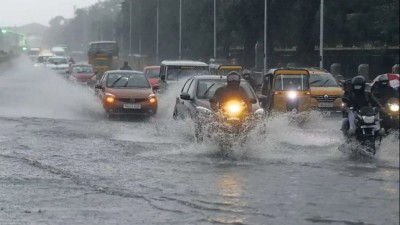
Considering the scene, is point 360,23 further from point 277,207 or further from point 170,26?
point 170,26

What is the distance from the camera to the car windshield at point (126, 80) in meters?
25.3

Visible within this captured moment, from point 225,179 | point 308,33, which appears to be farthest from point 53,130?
point 308,33

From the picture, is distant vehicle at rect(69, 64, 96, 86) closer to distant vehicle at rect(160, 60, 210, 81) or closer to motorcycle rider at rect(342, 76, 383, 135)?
distant vehicle at rect(160, 60, 210, 81)

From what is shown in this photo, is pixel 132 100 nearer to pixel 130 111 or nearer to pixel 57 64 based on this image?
pixel 130 111

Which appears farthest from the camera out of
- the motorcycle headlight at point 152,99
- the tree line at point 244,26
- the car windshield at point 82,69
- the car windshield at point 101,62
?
the car windshield at point 101,62

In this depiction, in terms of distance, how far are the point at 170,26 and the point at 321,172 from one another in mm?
69289

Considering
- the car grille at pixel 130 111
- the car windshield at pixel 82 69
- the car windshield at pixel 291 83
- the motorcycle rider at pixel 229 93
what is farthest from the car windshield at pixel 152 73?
the motorcycle rider at pixel 229 93

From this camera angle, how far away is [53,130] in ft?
67.9

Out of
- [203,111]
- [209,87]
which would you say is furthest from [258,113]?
[209,87]

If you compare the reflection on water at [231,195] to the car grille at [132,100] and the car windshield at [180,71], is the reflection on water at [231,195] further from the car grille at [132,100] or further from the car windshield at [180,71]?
the car windshield at [180,71]

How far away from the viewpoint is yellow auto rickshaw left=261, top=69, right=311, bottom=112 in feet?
77.3

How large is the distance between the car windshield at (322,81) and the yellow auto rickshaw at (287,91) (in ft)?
7.13

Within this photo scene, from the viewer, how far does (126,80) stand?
83.9 ft

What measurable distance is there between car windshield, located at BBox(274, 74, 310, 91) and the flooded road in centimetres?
378
